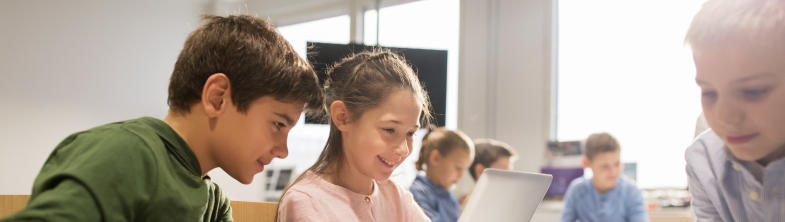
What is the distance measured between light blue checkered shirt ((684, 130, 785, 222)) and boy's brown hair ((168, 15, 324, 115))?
0.55 meters

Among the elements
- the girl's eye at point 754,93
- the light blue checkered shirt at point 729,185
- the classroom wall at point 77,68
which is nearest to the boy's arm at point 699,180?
the light blue checkered shirt at point 729,185

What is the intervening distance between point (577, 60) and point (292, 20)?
1765 mm

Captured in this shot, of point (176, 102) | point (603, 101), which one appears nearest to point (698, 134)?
point (176, 102)

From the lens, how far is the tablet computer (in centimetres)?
67

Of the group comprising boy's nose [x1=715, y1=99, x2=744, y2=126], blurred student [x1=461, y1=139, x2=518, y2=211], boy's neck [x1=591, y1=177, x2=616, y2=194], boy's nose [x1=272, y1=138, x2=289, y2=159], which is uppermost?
boy's nose [x1=715, y1=99, x2=744, y2=126]

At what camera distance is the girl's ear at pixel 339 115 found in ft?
3.01

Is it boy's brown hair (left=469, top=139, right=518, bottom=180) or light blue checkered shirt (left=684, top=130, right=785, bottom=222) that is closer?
light blue checkered shirt (left=684, top=130, right=785, bottom=222)

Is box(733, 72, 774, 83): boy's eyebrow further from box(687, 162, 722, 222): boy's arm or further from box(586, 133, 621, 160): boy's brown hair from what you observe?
Answer: box(586, 133, 621, 160): boy's brown hair

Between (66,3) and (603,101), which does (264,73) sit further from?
(603,101)

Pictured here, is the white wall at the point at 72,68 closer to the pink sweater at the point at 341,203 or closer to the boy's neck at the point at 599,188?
the pink sweater at the point at 341,203

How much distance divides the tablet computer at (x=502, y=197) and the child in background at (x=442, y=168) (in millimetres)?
1292

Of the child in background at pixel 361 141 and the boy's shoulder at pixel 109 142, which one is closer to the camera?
the boy's shoulder at pixel 109 142

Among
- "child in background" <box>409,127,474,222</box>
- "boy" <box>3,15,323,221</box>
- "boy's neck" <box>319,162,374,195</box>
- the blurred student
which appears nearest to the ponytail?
"child in background" <box>409,127,474,222</box>

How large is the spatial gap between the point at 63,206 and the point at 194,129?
229 mm
